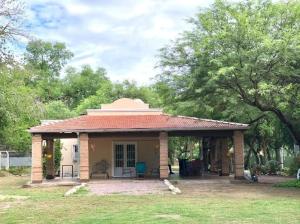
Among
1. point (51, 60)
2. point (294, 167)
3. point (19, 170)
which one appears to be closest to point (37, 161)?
point (19, 170)

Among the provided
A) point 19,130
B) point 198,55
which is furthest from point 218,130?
point 19,130

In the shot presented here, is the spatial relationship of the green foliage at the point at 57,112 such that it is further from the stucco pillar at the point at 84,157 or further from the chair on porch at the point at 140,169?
the stucco pillar at the point at 84,157

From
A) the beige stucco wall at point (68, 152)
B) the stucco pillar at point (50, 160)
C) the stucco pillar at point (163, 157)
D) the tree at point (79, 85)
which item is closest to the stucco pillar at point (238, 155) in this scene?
the stucco pillar at point (163, 157)

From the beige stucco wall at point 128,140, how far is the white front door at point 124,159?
0.28 metres

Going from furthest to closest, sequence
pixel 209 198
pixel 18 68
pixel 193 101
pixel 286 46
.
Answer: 1. pixel 193 101
2. pixel 286 46
3. pixel 209 198
4. pixel 18 68

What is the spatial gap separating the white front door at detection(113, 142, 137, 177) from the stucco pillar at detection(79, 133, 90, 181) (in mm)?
4449

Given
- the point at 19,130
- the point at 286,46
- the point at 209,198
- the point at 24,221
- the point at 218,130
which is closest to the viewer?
the point at 24,221

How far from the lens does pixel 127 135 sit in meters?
28.9

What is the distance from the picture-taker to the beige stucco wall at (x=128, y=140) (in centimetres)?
3200

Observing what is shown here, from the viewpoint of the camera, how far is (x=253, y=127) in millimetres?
35250

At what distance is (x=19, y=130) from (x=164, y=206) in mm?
27452

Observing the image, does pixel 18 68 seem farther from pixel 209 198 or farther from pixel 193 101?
pixel 193 101

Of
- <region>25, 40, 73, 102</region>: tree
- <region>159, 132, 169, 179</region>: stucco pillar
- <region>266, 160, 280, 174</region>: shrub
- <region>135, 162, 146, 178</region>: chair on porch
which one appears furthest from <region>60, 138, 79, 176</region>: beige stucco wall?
<region>25, 40, 73, 102</region>: tree

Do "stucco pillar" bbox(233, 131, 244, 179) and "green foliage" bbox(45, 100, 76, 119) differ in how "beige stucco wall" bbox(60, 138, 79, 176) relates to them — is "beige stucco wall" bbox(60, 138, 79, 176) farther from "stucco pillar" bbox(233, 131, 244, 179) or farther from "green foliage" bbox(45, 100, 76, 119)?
"stucco pillar" bbox(233, 131, 244, 179)
